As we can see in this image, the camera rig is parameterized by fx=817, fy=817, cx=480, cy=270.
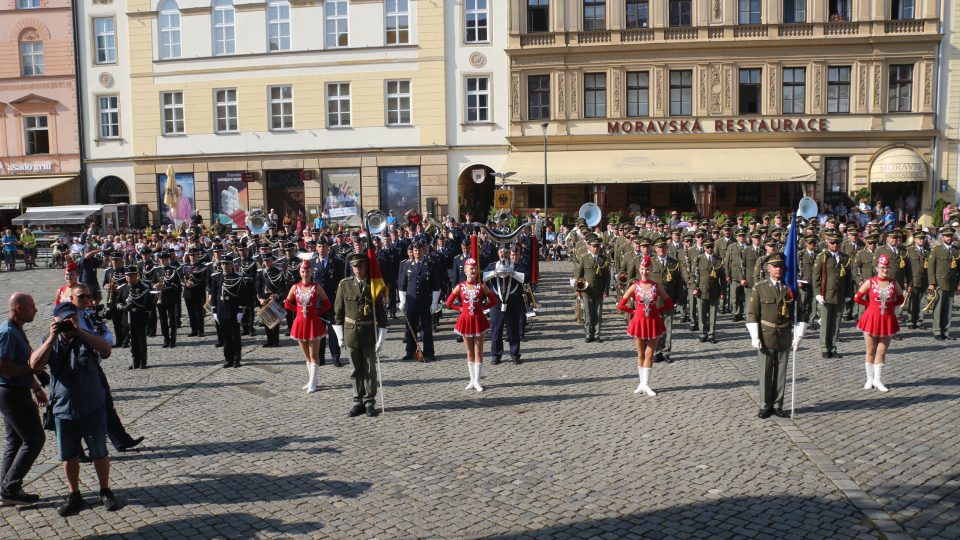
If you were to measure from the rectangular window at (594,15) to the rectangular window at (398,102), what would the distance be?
26.4ft

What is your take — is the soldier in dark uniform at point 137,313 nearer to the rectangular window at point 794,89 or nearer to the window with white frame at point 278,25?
the window with white frame at point 278,25

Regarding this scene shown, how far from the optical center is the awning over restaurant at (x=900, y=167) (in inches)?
1250

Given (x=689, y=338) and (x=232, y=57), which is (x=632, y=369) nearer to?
(x=689, y=338)

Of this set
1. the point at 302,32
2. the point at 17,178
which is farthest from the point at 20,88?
the point at 302,32

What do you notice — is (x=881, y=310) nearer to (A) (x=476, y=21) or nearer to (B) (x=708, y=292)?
(B) (x=708, y=292)

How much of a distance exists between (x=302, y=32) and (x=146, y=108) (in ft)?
27.6

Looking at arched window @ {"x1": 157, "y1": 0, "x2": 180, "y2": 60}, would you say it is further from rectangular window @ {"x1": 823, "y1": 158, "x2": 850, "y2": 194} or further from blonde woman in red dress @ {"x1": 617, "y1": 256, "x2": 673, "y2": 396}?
blonde woman in red dress @ {"x1": 617, "y1": 256, "x2": 673, "y2": 396}

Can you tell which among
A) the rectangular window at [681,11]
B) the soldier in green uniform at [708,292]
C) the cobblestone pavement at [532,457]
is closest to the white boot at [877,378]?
the cobblestone pavement at [532,457]

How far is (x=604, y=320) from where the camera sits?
17.5m

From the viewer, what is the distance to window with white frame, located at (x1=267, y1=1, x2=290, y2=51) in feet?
118

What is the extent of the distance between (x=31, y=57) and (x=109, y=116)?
15.2 feet

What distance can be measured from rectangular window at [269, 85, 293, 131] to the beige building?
1016 cm

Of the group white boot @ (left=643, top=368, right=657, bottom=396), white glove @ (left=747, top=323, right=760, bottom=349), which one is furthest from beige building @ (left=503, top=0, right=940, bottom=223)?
white glove @ (left=747, top=323, right=760, bottom=349)

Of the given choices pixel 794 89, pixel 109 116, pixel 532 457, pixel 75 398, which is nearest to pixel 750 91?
pixel 794 89
